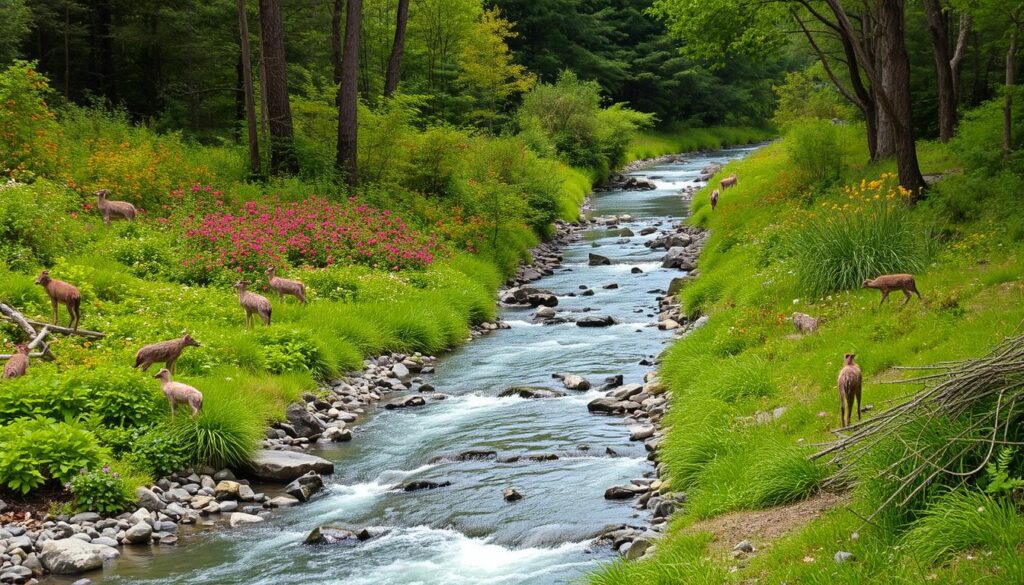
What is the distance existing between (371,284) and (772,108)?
3019 inches

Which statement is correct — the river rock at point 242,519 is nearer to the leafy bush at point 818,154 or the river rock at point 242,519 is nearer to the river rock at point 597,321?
the river rock at point 597,321

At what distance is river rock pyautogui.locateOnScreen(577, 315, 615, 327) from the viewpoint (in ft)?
63.3

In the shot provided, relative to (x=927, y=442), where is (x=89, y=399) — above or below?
below

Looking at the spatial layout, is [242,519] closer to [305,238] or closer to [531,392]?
[531,392]

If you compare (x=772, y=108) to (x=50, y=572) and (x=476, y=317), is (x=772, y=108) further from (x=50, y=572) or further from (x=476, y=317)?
(x=50, y=572)

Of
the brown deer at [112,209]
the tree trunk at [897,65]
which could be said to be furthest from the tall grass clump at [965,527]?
the brown deer at [112,209]

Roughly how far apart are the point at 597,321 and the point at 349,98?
982cm

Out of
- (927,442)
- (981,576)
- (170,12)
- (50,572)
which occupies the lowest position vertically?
(50,572)

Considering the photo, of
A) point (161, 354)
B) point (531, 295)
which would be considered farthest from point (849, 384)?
point (531, 295)

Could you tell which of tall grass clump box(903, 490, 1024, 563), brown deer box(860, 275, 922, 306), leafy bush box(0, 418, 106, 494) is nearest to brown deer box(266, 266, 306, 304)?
leafy bush box(0, 418, 106, 494)

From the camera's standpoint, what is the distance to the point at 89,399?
10.9 m

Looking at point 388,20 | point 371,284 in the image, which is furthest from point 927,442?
point 388,20

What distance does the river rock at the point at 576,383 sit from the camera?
14547 millimetres

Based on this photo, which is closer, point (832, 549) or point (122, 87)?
point (832, 549)
